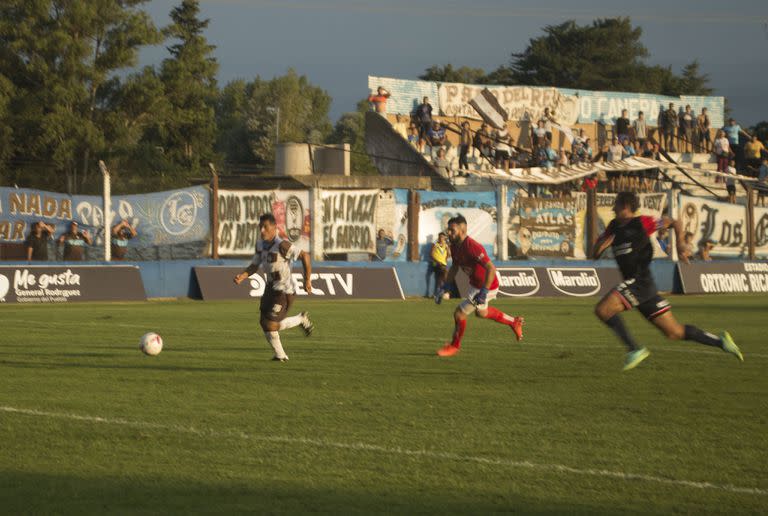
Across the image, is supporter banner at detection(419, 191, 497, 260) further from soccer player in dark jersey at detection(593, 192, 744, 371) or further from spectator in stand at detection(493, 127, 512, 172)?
soccer player in dark jersey at detection(593, 192, 744, 371)

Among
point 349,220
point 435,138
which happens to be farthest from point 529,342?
point 435,138

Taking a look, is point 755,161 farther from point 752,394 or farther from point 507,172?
point 752,394

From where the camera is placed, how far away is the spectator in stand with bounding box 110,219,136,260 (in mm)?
29922

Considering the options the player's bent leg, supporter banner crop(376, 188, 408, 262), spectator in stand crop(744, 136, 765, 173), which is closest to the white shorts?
the player's bent leg

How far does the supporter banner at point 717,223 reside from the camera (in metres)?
39.8

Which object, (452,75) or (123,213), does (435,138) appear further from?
(452,75)

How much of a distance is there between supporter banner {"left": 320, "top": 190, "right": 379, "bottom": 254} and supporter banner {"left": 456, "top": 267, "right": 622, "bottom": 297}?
2823 mm

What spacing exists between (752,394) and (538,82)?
8774 cm

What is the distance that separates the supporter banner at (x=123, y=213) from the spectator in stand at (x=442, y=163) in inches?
647

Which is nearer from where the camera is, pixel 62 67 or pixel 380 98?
pixel 380 98

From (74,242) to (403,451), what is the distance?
22163 mm

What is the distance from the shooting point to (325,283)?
3158 centimetres

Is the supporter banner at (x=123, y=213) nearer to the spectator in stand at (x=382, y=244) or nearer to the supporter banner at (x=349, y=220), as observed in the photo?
the supporter banner at (x=349, y=220)

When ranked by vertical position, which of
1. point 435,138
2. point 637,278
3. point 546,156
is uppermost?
point 435,138
